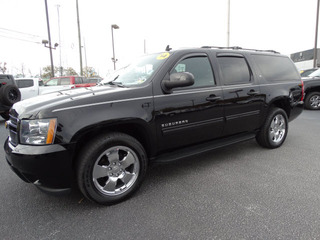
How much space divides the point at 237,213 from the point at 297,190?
972 millimetres

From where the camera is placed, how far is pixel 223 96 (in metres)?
3.22

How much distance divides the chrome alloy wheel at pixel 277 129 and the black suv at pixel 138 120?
144 mm

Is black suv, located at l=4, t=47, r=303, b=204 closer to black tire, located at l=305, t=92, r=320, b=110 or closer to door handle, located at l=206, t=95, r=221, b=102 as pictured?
door handle, located at l=206, t=95, r=221, b=102

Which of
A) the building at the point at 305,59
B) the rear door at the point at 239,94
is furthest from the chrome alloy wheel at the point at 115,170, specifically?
the building at the point at 305,59

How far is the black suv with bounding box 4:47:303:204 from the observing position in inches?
83.9

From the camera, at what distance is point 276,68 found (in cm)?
418

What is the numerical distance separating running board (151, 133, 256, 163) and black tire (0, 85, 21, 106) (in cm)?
656

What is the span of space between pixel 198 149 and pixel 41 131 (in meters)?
1.97

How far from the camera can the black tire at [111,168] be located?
225cm

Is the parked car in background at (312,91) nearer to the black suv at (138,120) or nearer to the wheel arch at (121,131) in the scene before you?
the black suv at (138,120)

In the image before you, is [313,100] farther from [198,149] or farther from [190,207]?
[190,207]

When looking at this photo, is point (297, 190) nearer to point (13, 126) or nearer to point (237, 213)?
point (237, 213)

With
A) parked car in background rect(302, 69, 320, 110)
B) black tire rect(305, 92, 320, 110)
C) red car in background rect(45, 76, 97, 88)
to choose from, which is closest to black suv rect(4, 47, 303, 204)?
parked car in background rect(302, 69, 320, 110)

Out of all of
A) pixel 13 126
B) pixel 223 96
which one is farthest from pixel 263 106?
pixel 13 126
